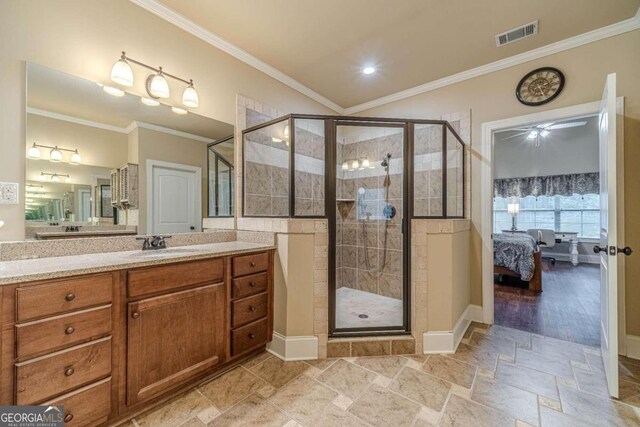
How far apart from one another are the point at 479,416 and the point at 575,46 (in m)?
3.15

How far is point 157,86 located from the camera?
2.01 m

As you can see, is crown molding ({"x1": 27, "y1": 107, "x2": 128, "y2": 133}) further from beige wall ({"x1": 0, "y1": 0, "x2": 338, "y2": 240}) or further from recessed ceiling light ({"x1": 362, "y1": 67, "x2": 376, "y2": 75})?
recessed ceiling light ({"x1": 362, "y1": 67, "x2": 376, "y2": 75})

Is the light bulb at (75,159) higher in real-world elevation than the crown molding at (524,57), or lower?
lower

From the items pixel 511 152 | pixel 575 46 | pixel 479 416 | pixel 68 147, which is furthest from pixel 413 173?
pixel 511 152

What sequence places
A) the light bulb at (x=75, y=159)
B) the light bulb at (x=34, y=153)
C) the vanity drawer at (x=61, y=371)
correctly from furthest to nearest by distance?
the light bulb at (x=75, y=159) → the light bulb at (x=34, y=153) → the vanity drawer at (x=61, y=371)

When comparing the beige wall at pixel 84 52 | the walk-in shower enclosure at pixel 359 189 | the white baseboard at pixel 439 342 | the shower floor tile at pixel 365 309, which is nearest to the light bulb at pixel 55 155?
the beige wall at pixel 84 52

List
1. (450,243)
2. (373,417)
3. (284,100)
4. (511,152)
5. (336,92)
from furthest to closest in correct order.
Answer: (511,152), (336,92), (284,100), (450,243), (373,417)

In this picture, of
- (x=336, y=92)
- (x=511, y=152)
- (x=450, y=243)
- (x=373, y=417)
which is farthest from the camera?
(x=511, y=152)

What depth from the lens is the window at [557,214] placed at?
247 inches

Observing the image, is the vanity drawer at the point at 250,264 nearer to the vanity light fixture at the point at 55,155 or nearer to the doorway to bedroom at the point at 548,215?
the vanity light fixture at the point at 55,155

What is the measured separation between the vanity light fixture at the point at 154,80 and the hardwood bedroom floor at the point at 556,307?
12.4ft

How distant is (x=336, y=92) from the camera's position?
3469 millimetres

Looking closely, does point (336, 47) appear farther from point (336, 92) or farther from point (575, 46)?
point (575, 46)

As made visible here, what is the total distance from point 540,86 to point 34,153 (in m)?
4.10
